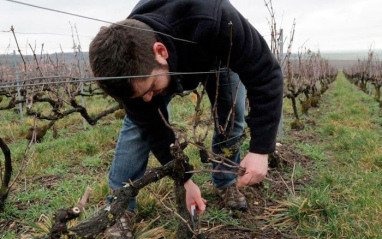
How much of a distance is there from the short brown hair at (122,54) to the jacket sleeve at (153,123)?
425 millimetres

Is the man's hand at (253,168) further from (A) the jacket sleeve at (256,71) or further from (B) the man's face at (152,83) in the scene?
(B) the man's face at (152,83)

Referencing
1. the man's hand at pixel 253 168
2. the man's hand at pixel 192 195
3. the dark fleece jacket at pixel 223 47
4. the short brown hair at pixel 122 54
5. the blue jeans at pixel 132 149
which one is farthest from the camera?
the blue jeans at pixel 132 149

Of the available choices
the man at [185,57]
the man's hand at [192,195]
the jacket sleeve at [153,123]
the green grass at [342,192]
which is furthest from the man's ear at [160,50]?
the green grass at [342,192]

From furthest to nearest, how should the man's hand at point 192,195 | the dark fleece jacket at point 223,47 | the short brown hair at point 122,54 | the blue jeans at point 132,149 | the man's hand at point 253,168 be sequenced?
the blue jeans at point 132,149
the man's hand at point 192,195
the man's hand at point 253,168
the dark fleece jacket at point 223,47
the short brown hair at point 122,54

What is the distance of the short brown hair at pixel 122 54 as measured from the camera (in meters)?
1.48

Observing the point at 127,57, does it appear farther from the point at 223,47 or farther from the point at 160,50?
the point at 223,47

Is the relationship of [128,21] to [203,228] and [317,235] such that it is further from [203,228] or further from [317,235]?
[317,235]

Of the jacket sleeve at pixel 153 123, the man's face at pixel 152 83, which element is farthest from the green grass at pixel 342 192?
the man's face at pixel 152 83

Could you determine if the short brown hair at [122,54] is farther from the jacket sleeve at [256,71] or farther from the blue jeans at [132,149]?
the blue jeans at [132,149]

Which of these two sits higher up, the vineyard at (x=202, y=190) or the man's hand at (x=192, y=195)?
the man's hand at (x=192, y=195)

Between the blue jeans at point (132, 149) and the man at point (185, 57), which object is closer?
the man at point (185, 57)

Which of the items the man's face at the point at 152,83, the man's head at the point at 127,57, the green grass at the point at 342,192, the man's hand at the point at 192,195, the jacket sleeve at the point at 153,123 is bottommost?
the green grass at the point at 342,192

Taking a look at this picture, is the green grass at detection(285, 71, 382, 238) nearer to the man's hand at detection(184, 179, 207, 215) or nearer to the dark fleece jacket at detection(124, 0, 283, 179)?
the man's hand at detection(184, 179, 207, 215)

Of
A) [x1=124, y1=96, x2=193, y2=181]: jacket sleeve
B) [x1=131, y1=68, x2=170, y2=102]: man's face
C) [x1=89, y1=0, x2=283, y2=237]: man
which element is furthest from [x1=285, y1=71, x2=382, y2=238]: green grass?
[x1=131, y1=68, x2=170, y2=102]: man's face
